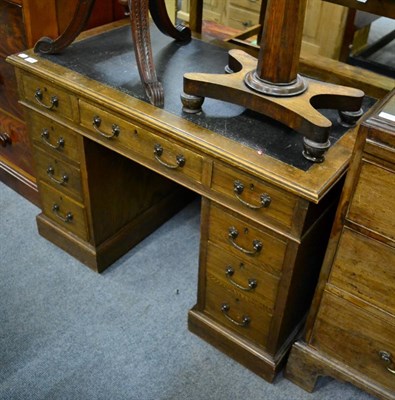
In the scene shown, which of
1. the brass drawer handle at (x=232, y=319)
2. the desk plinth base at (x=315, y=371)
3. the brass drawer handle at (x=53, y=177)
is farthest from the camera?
the brass drawer handle at (x=53, y=177)

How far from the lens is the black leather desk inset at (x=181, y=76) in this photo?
131 centimetres

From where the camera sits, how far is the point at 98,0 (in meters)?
1.86

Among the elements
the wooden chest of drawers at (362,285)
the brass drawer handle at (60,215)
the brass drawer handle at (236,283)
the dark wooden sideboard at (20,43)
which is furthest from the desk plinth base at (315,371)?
the dark wooden sideboard at (20,43)

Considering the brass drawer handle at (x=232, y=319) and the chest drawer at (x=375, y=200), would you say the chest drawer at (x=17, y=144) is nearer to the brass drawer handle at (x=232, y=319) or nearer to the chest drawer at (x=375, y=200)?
the brass drawer handle at (x=232, y=319)

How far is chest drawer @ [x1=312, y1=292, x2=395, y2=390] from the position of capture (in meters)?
1.31

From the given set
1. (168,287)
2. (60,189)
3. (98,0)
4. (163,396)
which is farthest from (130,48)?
(163,396)

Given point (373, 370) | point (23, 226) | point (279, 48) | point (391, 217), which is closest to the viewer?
point (391, 217)

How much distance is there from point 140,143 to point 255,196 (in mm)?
381

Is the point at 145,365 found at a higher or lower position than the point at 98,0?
lower

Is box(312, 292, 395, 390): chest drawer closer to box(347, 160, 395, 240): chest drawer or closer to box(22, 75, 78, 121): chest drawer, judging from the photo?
box(347, 160, 395, 240): chest drawer

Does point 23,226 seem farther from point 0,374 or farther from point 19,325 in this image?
point 0,374

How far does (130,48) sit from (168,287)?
33.8 inches

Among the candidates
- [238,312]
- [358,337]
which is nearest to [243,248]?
[238,312]

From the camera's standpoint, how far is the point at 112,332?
1.75 metres
